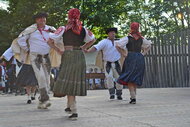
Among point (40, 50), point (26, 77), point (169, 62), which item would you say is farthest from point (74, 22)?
point (169, 62)

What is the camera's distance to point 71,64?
6527mm

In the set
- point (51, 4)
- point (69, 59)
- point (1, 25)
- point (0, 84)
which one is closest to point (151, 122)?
point (69, 59)

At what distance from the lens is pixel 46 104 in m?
8.37

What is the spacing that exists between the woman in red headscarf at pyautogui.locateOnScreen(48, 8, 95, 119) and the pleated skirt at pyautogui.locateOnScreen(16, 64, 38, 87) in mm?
3714

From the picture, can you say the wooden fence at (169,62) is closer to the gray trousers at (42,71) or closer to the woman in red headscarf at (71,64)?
the gray trousers at (42,71)

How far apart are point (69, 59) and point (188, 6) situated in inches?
943

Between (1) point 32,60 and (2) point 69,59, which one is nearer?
(2) point 69,59

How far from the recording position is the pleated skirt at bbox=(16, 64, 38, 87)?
1026 cm

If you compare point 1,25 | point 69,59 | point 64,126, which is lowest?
point 64,126

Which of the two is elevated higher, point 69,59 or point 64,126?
point 69,59

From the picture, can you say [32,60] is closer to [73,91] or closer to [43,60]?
[43,60]

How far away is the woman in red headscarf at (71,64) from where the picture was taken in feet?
21.3

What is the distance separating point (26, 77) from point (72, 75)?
409cm

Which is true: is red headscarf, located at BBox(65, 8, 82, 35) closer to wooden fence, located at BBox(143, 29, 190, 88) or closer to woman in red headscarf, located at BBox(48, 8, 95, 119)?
woman in red headscarf, located at BBox(48, 8, 95, 119)
